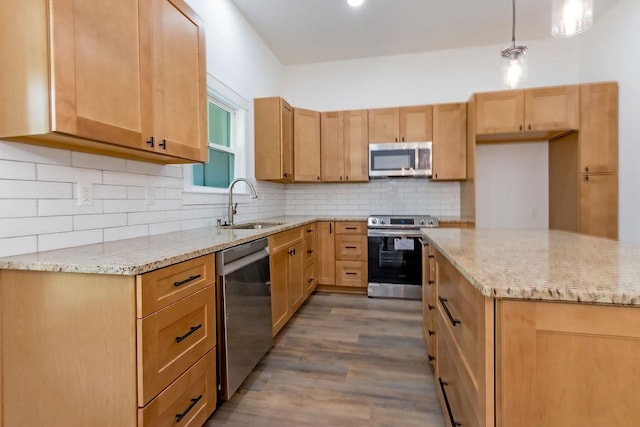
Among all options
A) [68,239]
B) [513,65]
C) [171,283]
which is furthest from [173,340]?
[513,65]

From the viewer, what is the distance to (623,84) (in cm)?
317

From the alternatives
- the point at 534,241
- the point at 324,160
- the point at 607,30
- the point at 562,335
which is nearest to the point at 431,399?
the point at 534,241

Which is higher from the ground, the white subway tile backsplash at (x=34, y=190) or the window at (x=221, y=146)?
the window at (x=221, y=146)

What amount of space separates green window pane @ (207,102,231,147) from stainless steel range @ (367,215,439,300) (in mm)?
1883

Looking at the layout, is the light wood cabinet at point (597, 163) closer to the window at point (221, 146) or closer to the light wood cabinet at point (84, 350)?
the window at point (221, 146)

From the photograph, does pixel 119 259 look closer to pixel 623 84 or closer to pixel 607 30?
pixel 623 84

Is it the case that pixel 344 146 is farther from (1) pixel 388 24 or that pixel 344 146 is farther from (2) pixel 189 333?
(2) pixel 189 333

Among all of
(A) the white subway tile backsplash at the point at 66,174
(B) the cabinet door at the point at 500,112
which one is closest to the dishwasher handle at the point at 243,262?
(A) the white subway tile backsplash at the point at 66,174

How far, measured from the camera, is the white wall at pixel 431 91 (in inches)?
154

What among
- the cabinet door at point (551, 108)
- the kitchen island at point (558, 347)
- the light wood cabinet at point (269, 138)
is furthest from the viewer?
the light wood cabinet at point (269, 138)

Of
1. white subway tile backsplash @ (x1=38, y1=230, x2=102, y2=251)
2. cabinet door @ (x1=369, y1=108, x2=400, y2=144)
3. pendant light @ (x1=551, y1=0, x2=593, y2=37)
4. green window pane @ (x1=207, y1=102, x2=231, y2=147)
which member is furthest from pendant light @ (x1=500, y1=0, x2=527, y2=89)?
white subway tile backsplash @ (x1=38, y1=230, x2=102, y2=251)

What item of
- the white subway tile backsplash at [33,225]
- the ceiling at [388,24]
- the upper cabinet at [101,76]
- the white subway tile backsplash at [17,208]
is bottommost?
the white subway tile backsplash at [33,225]

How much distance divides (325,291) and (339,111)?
237cm

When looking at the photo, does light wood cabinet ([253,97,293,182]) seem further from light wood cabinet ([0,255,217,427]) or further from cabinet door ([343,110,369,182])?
light wood cabinet ([0,255,217,427])
